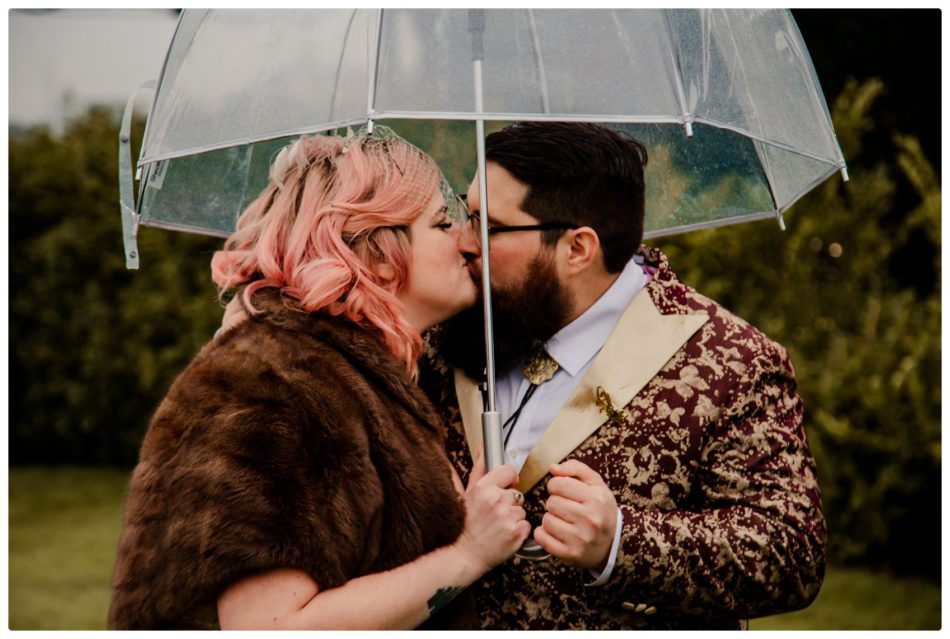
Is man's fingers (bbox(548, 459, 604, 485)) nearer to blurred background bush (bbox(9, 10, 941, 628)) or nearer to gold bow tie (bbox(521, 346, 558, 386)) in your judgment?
gold bow tie (bbox(521, 346, 558, 386))

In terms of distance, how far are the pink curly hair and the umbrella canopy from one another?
19 cm

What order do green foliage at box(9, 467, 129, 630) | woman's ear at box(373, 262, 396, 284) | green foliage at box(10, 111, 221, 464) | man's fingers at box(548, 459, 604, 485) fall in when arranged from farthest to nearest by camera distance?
green foliage at box(10, 111, 221, 464), green foliage at box(9, 467, 129, 630), woman's ear at box(373, 262, 396, 284), man's fingers at box(548, 459, 604, 485)

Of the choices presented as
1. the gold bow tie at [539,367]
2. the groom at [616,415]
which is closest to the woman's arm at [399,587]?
Answer: the groom at [616,415]

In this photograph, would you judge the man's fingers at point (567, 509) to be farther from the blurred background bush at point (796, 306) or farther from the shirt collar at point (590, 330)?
the blurred background bush at point (796, 306)

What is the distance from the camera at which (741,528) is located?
2.36m

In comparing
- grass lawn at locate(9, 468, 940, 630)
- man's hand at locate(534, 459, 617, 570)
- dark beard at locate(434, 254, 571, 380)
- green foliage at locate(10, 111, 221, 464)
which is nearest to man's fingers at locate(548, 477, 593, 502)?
man's hand at locate(534, 459, 617, 570)

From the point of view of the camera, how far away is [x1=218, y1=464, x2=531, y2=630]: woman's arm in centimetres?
205

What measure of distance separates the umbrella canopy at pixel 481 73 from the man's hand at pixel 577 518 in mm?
795

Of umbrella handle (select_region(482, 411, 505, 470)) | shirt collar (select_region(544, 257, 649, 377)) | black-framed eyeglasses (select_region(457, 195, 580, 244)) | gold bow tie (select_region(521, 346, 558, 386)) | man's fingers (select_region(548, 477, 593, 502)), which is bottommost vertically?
man's fingers (select_region(548, 477, 593, 502))

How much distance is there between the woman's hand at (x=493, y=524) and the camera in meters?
2.23

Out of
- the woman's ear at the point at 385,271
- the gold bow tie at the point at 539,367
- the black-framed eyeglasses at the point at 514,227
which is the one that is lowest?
the gold bow tie at the point at 539,367

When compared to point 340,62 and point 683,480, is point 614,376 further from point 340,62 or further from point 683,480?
point 340,62

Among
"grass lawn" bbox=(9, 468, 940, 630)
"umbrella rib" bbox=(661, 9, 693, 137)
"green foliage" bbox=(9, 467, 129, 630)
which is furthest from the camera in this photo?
"green foliage" bbox=(9, 467, 129, 630)

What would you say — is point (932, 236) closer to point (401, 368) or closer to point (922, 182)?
point (922, 182)
